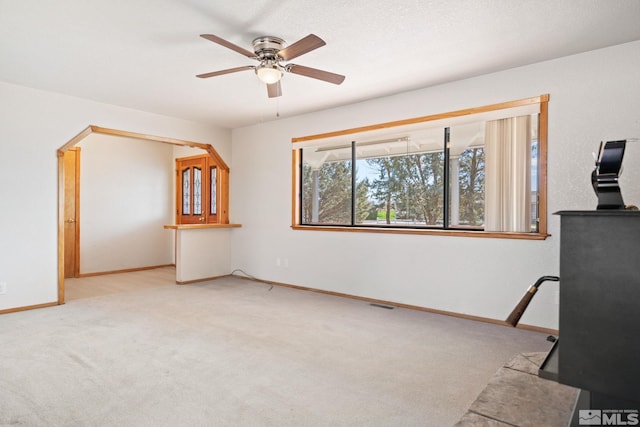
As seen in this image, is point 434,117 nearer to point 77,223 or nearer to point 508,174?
point 508,174

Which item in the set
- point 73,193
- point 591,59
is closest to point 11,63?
point 73,193

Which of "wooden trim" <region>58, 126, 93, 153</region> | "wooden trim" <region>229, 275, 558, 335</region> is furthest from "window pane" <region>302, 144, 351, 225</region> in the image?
"wooden trim" <region>58, 126, 93, 153</region>

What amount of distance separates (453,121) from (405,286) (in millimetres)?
1904

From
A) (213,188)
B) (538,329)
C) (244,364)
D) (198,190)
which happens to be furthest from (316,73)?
(198,190)

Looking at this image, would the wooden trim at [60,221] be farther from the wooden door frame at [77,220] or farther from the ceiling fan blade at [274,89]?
the ceiling fan blade at [274,89]

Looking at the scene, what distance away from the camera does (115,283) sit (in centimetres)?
554

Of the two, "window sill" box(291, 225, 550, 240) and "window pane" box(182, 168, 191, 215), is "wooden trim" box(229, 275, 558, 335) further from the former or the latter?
"window pane" box(182, 168, 191, 215)

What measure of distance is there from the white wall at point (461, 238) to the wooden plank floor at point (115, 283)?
1486 mm

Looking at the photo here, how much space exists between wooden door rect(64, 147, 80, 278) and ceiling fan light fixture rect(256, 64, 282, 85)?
4707 mm

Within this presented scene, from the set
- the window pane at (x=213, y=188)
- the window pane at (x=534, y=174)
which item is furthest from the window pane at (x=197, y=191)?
the window pane at (x=534, y=174)

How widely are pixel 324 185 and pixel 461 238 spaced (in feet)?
7.45

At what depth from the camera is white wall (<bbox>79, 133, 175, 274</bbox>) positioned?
6223mm

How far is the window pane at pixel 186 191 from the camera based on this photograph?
23.8ft

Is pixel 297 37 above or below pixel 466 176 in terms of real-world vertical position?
above
